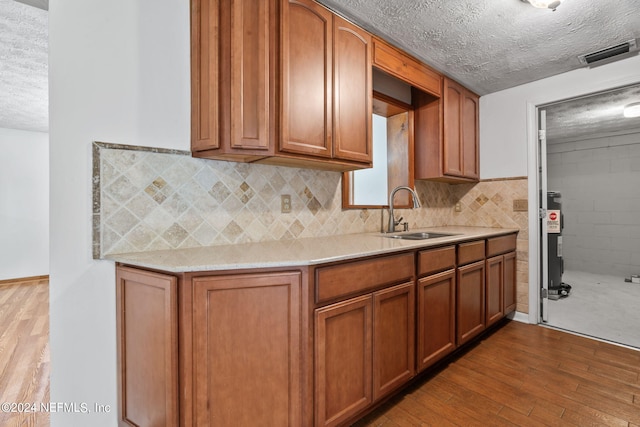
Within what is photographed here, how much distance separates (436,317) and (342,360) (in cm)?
85

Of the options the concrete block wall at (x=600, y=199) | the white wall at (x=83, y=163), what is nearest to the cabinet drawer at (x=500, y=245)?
the white wall at (x=83, y=163)

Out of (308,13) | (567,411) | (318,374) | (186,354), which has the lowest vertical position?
(567,411)

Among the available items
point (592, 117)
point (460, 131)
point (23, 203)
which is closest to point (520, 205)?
point (460, 131)

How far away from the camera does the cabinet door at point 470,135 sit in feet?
10.3

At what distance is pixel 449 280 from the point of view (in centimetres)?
215

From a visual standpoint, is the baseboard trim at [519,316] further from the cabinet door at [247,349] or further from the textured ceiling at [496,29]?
the cabinet door at [247,349]

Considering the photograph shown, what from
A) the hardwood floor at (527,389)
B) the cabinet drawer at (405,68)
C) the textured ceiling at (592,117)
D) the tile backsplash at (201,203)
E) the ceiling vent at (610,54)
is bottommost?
the hardwood floor at (527,389)

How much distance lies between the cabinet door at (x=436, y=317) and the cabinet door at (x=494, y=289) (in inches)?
23.6

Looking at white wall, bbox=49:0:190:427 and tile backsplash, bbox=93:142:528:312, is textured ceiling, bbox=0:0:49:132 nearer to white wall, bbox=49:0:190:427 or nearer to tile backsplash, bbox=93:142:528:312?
white wall, bbox=49:0:190:427

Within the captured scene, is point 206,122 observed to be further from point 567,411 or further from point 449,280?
point 567,411

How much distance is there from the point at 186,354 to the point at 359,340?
0.78m

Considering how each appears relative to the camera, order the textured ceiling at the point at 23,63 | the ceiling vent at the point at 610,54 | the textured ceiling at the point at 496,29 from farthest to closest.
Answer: the ceiling vent at the point at 610,54, the textured ceiling at the point at 23,63, the textured ceiling at the point at 496,29

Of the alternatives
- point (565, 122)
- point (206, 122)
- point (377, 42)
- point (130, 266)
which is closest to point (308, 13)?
point (377, 42)

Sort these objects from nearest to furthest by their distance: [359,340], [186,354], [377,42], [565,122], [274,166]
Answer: [186,354] < [359,340] < [274,166] < [377,42] < [565,122]
